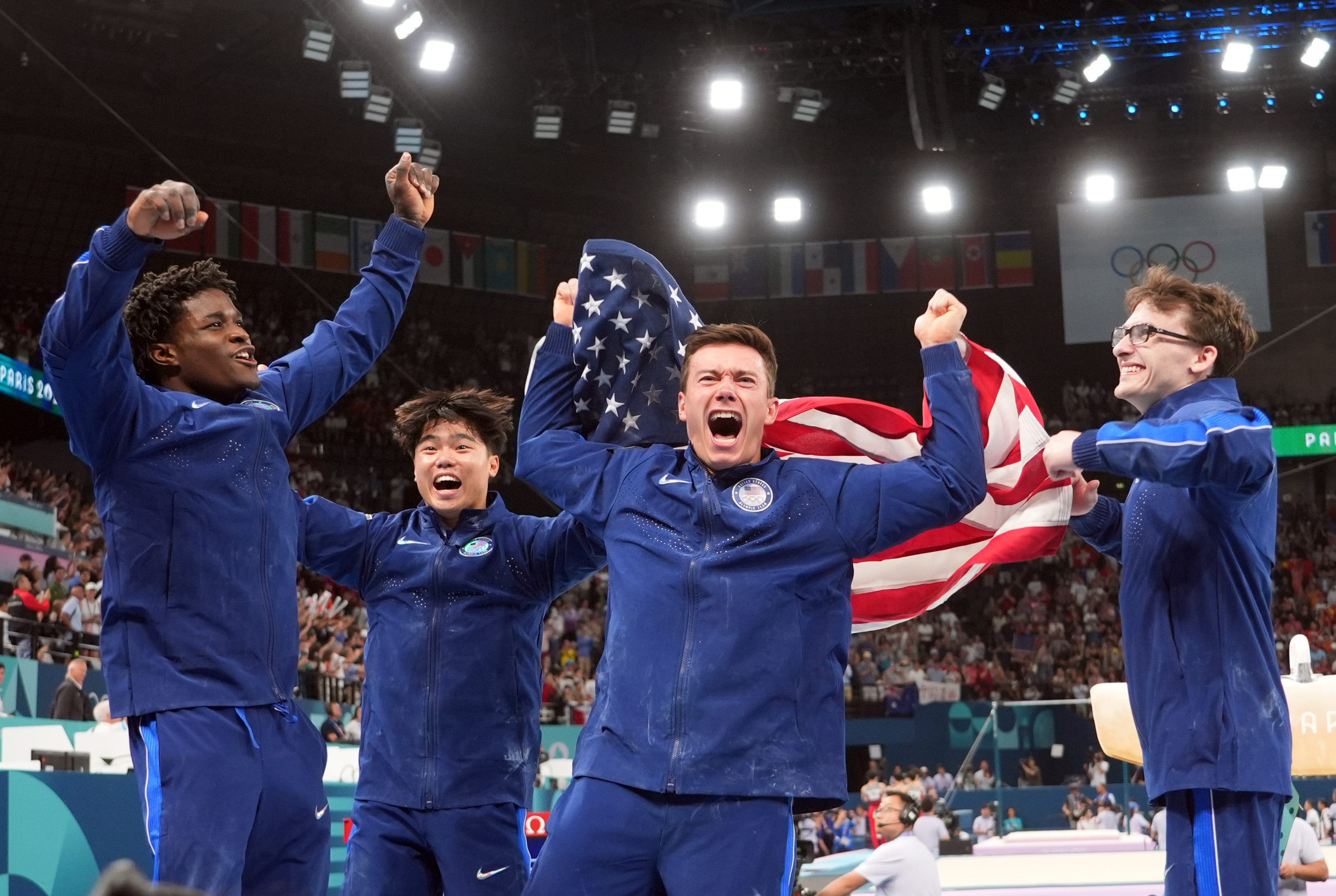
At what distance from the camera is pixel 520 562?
4.21 meters

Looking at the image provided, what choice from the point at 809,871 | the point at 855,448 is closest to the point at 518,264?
the point at 809,871

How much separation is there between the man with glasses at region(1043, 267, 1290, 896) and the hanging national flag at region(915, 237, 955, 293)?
24.3 m

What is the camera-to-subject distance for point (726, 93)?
21.2 m

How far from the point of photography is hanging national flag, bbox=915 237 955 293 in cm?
2767

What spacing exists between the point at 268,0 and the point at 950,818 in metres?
16.6

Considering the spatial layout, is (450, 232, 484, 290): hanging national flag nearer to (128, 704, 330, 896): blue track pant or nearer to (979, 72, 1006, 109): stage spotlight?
(979, 72, 1006, 109): stage spotlight

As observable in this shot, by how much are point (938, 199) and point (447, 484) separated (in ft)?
70.8

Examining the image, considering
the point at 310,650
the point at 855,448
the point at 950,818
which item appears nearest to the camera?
the point at 855,448

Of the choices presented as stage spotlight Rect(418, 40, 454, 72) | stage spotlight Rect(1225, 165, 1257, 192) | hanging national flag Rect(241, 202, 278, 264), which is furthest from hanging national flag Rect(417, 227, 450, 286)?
stage spotlight Rect(1225, 165, 1257, 192)

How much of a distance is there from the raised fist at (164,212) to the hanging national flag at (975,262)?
25.7 m

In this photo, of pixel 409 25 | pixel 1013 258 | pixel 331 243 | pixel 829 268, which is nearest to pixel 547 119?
pixel 409 25

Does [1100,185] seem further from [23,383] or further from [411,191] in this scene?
[411,191]

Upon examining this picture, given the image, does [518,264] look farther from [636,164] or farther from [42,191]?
[42,191]

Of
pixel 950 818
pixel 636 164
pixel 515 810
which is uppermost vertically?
pixel 636 164
